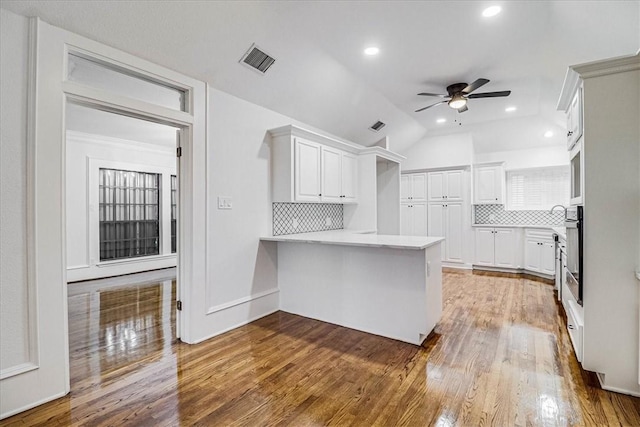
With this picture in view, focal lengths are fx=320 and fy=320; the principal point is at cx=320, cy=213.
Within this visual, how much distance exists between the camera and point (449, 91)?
175 inches

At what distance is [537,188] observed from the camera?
6.52m

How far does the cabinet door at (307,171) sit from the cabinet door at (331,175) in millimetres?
130

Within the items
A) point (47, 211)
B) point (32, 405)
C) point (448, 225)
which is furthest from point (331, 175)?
point (448, 225)

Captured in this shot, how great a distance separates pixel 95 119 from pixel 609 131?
6183mm

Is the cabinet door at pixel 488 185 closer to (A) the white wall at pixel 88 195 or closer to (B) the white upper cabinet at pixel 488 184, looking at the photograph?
(B) the white upper cabinet at pixel 488 184

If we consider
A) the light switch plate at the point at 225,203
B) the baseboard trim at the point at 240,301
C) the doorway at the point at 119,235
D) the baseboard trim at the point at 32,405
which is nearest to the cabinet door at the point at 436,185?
the baseboard trim at the point at 240,301

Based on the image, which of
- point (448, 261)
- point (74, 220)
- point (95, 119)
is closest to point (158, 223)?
point (74, 220)

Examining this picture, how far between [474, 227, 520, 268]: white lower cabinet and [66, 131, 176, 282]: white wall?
680 cm

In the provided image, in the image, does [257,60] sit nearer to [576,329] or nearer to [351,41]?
[351,41]

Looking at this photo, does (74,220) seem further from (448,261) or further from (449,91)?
(448,261)

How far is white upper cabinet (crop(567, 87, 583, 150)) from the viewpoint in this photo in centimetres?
239

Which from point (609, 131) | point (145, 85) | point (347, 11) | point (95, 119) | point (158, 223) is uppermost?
point (347, 11)

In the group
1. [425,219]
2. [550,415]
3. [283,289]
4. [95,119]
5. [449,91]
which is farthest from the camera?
[425,219]

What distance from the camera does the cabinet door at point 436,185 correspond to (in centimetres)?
686
